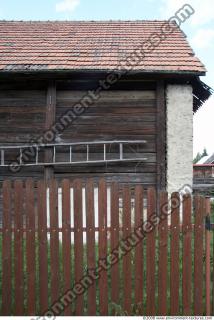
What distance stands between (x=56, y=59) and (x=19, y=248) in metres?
5.48

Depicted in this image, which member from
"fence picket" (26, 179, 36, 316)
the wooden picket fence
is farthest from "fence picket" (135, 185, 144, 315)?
"fence picket" (26, 179, 36, 316)

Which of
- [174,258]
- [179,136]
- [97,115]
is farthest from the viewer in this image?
[97,115]

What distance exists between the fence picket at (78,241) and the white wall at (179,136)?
4399 millimetres

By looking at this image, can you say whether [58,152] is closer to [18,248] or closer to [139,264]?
[18,248]

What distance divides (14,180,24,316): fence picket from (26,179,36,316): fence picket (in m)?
0.07

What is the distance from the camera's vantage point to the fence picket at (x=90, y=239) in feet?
12.7

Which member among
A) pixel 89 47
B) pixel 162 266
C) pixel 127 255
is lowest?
pixel 162 266

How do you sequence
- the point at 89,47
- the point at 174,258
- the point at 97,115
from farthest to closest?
the point at 89,47
the point at 97,115
the point at 174,258

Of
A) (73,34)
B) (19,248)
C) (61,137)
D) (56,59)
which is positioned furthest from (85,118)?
(19,248)

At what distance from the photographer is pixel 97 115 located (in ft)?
27.0

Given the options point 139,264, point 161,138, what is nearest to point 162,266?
point 139,264

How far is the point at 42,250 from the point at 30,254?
0.48ft

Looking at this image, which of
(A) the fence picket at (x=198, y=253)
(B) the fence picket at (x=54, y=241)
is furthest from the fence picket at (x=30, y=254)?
(A) the fence picket at (x=198, y=253)

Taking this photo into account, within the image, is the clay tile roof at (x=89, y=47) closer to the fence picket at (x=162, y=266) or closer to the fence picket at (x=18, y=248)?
the fence picket at (x=18, y=248)
